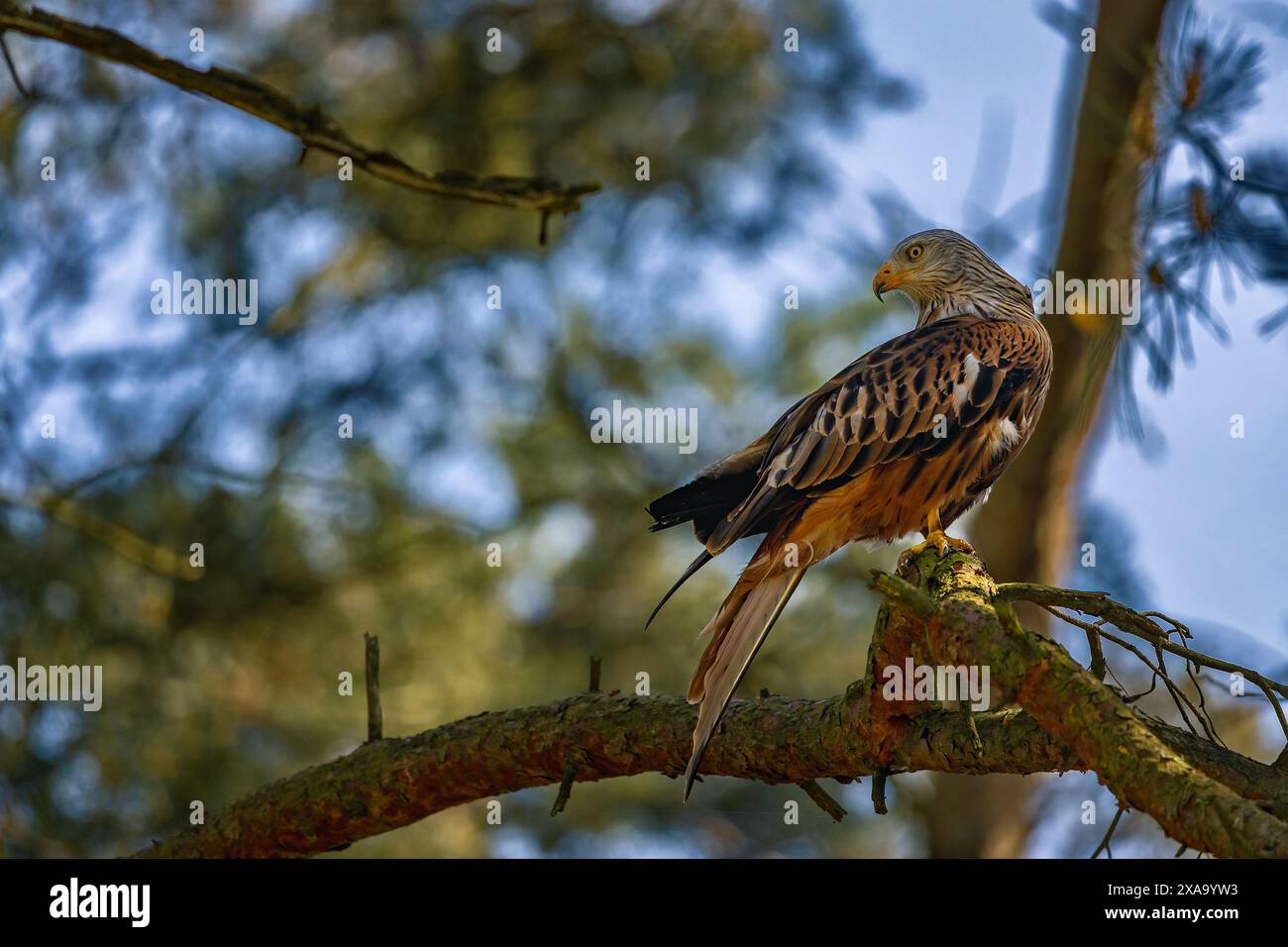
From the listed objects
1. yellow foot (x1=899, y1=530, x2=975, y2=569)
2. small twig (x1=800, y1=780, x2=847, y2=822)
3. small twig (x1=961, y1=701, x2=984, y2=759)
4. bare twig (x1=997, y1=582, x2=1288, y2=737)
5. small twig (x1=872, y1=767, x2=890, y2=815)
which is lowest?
small twig (x1=800, y1=780, x2=847, y2=822)

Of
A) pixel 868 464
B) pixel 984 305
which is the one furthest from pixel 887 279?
pixel 868 464

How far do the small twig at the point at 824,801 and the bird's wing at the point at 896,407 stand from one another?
66 centimetres

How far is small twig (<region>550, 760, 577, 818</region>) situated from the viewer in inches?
126

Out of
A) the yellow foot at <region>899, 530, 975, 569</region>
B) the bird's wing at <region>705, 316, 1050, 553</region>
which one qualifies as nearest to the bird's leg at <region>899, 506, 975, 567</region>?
the yellow foot at <region>899, 530, 975, 569</region>

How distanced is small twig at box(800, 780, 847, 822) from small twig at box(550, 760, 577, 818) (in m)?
0.57

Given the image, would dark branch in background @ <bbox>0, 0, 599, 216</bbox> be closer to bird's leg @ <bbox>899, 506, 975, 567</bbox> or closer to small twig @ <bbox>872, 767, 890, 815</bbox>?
bird's leg @ <bbox>899, 506, 975, 567</bbox>

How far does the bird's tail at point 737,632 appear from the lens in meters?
3.16

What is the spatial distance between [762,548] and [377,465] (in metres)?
4.80

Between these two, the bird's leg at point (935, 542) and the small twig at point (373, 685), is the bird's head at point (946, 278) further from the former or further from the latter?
the small twig at point (373, 685)

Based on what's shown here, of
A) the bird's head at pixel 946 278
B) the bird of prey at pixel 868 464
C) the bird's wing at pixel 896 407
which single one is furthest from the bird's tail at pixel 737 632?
the bird's head at pixel 946 278

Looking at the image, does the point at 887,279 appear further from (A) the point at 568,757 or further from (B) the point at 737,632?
(A) the point at 568,757

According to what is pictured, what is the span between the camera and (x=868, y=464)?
3.73m

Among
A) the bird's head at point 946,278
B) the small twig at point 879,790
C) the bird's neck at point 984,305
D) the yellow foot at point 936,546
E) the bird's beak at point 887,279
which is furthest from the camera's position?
the bird's beak at point 887,279

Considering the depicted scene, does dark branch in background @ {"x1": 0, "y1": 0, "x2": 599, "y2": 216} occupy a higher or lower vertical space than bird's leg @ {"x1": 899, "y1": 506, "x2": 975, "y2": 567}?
higher
